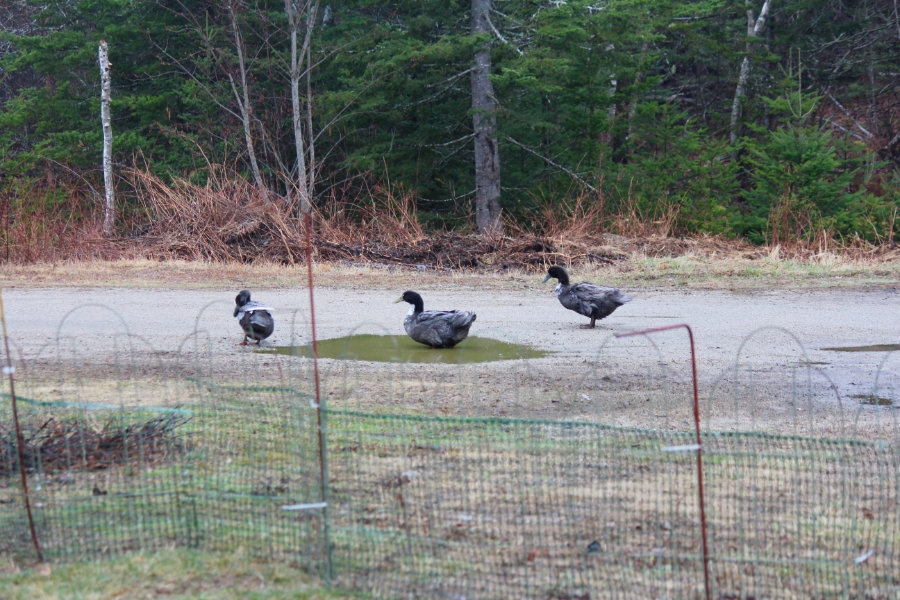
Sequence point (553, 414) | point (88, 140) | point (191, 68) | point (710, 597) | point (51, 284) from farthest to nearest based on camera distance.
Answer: point (191, 68)
point (88, 140)
point (51, 284)
point (553, 414)
point (710, 597)

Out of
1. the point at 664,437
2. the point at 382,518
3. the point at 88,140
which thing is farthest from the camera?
the point at 88,140

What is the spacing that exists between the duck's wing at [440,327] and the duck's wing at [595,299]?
1.93m

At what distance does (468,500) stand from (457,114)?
22951mm

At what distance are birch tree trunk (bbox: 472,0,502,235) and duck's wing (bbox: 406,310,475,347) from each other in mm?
12334

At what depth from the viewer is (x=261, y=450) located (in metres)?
5.70

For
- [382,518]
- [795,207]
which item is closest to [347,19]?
[795,207]

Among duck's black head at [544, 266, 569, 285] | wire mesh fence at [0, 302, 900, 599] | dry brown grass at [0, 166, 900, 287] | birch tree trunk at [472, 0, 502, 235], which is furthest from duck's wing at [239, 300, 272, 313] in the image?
birch tree trunk at [472, 0, 502, 235]

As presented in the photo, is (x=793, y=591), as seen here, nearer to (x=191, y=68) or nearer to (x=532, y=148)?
(x=532, y=148)

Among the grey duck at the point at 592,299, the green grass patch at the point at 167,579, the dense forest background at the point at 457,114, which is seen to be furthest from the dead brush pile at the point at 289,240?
the green grass patch at the point at 167,579

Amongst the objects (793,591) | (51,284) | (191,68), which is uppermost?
(191,68)

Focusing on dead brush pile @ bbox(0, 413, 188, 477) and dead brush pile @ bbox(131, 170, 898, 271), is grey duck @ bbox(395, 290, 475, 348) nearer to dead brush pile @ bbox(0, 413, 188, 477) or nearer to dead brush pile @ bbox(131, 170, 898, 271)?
dead brush pile @ bbox(0, 413, 188, 477)

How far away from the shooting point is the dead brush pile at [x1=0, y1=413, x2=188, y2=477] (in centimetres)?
525

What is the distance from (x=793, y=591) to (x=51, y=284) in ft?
47.0

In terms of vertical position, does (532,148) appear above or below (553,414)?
above
